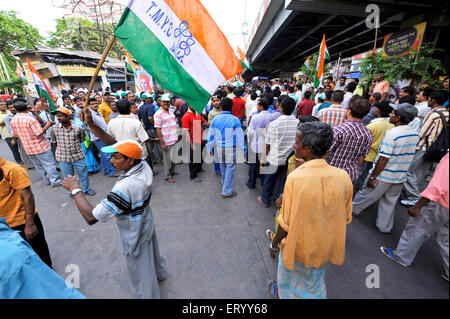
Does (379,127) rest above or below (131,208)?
above

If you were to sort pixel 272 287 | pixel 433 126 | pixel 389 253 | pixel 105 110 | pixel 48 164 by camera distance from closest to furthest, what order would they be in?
pixel 272 287
pixel 389 253
pixel 433 126
pixel 48 164
pixel 105 110

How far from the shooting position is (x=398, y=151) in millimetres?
2615

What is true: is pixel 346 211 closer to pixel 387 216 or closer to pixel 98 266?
pixel 387 216

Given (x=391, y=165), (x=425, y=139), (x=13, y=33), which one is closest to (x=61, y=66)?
(x=13, y=33)

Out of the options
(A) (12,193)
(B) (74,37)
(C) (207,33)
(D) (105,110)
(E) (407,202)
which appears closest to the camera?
(A) (12,193)

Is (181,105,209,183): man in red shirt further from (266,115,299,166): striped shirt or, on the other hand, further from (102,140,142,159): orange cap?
(102,140,142,159): orange cap

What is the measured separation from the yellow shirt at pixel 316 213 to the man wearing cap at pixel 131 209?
1265 mm

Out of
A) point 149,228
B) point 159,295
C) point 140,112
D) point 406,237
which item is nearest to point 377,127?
point 406,237

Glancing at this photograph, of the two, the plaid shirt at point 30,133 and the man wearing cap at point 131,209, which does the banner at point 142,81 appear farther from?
the man wearing cap at point 131,209

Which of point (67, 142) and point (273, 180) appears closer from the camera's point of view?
point (273, 180)

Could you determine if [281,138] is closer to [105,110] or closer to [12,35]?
[105,110]

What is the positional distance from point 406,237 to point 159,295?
2.86 metres

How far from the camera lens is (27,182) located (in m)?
2.08

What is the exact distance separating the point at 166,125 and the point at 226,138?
1.58 meters
